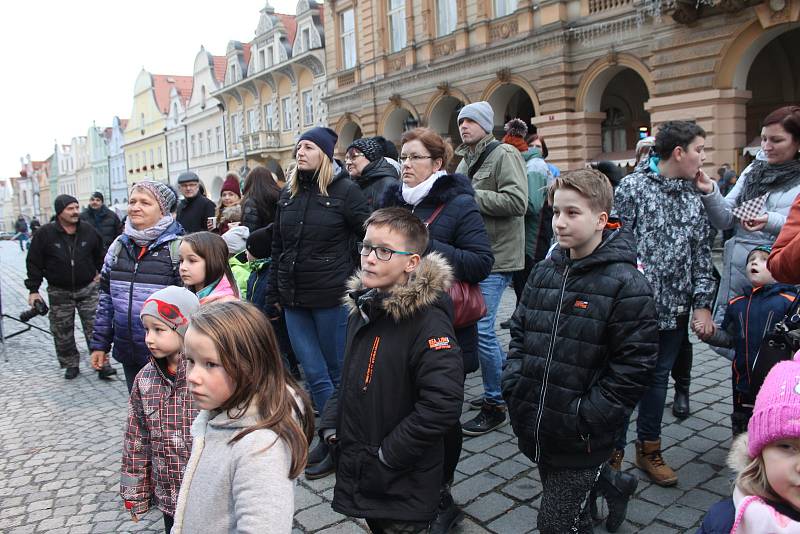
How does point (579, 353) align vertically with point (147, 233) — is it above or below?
below

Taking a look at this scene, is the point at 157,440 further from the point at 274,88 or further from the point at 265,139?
the point at 274,88

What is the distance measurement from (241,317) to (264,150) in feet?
110

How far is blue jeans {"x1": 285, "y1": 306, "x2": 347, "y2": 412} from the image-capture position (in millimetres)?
4211

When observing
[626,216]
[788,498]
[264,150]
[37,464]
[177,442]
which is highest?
[264,150]

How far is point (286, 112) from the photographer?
3400 centimetres

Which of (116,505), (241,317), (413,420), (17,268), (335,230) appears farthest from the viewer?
(17,268)

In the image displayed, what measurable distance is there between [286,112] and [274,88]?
1.74 m

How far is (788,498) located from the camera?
1.54 m

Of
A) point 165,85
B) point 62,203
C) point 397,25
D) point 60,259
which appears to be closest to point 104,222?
point 62,203

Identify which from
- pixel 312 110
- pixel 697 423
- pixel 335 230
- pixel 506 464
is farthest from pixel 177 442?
pixel 312 110

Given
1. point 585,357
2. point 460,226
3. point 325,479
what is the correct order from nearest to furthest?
point 585,357 < point 460,226 < point 325,479

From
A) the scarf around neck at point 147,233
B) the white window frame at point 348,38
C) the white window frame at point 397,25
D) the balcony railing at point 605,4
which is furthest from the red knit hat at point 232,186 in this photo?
the white window frame at point 348,38

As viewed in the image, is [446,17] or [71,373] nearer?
[71,373]

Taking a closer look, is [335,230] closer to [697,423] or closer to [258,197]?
[258,197]
